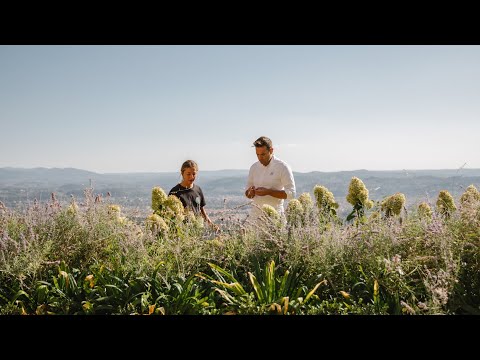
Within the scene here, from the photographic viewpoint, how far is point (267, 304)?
233cm

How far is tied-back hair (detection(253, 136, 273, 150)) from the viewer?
5.10 m

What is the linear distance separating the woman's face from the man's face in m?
0.84

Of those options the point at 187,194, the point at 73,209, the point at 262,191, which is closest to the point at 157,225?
the point at 73,209

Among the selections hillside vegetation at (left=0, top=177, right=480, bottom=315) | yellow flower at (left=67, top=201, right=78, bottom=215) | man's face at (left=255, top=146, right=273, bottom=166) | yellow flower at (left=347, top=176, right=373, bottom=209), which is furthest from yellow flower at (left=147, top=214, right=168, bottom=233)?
yellow flower at (left=347, top=176, right=373, bottom=209)

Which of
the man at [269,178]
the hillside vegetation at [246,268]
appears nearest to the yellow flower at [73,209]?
the hillside vegetation at [246,268]

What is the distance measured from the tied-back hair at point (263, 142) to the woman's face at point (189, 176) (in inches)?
33.7

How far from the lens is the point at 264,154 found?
5.12 metres

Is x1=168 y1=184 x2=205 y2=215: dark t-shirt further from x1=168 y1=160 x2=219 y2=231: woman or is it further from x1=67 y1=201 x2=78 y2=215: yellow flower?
x1=67 y1=201 x2=78 y2=215: yellow flower

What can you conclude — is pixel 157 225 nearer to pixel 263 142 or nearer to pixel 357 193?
pixel 263 142

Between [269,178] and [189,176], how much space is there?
1015 millimetres
